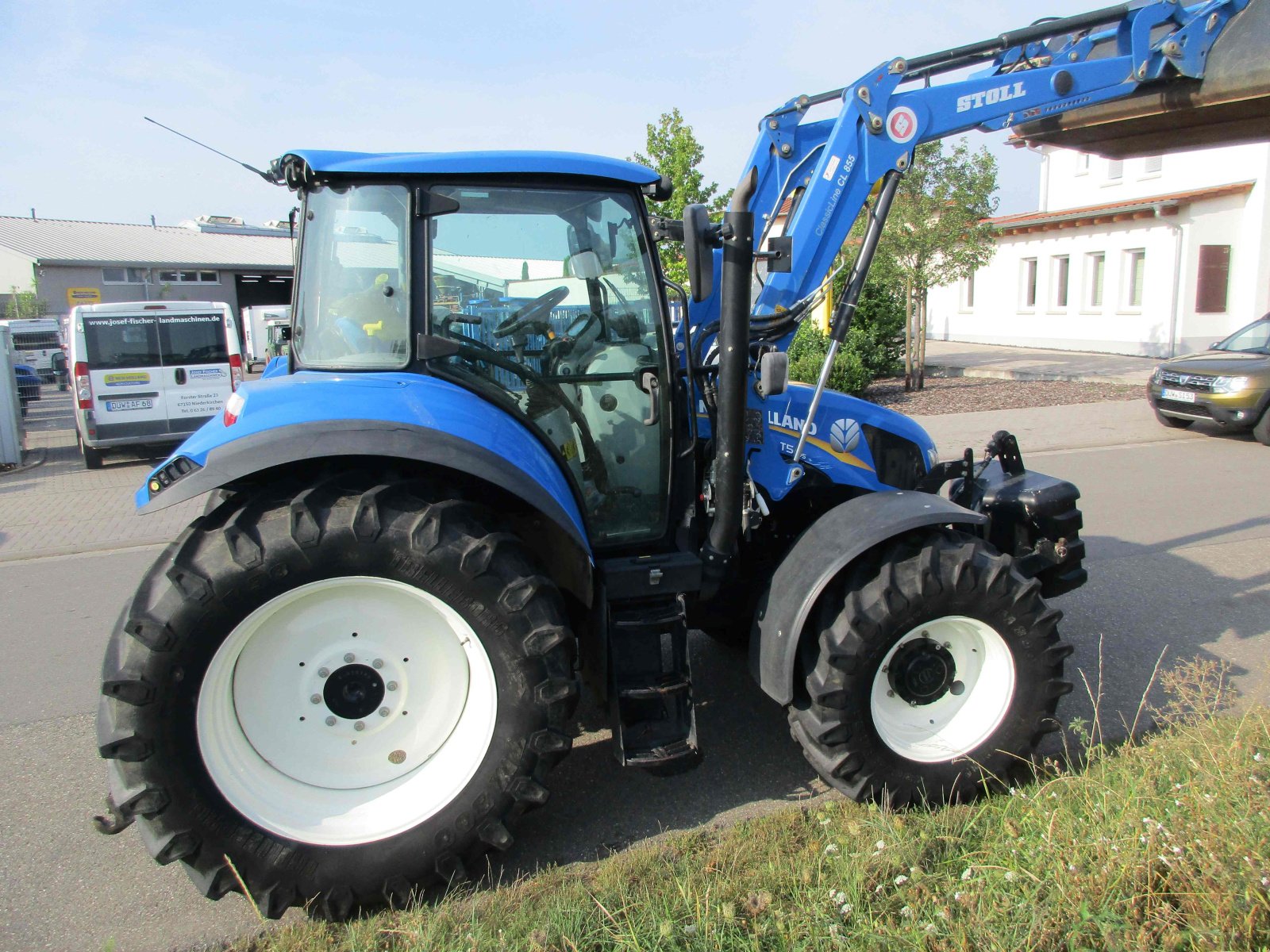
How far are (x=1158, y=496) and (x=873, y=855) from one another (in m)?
6.77

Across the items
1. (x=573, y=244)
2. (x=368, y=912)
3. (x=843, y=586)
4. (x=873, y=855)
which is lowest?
(x=368, y=912)

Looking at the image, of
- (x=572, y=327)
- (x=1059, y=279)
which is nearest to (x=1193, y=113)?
(x=572, y=327)

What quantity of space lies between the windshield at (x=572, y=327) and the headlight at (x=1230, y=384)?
10.2m

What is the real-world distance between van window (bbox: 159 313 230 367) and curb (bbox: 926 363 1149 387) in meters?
14.0

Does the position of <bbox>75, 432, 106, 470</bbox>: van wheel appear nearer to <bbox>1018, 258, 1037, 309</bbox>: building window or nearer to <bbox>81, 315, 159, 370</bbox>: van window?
<bbox>81, 315, 159, 370</bbox>: van window

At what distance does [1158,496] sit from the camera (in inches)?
320

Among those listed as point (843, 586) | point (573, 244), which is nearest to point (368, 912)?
point (843, 586)

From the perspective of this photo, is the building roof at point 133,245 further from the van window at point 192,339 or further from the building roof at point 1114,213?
the building roof at point 1114,213

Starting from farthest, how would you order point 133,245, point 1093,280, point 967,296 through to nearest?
point 133,245, point 967,296, point 1093,280

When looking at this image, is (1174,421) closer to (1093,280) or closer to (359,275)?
(359,275)

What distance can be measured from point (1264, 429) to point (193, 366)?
13817 millimetres

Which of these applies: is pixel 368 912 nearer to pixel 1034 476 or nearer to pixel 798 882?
pixel 798 882

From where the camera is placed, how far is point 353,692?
2902mm

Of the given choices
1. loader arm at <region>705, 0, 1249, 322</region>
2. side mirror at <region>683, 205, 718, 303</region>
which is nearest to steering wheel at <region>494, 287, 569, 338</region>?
side mirror at <region>683, 205, 718, 303</region>
